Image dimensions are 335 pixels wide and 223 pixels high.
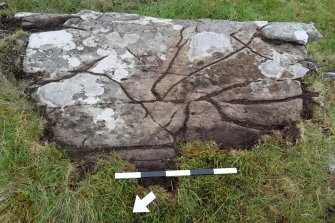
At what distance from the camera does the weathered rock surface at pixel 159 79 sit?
9.03 ft

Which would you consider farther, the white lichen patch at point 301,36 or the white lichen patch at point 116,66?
the white lichen patch at point 301,36

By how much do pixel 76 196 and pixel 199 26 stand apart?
1.94m

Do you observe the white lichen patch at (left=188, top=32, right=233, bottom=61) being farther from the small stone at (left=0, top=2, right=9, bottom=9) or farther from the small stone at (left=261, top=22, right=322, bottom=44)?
the small stone at (left=0, top=2, right=9, bottom=9)

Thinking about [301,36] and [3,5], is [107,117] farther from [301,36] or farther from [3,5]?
[3,5]

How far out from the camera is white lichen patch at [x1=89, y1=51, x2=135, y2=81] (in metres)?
3.11

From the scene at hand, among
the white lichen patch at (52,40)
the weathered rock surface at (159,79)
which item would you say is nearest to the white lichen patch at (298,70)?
the weathered rock surface at (159,79)

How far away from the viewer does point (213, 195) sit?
2.46 m

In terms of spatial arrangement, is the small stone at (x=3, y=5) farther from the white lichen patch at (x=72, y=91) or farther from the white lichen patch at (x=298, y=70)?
the white lichen patch at (x=298, y=70)

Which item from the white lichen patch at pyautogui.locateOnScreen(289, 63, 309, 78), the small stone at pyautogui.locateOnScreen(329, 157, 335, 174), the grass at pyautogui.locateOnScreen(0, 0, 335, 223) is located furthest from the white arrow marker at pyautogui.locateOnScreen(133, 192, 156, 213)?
the white lichen patch at pyautogui.locateOnScreen(289, 63, 309, 78)

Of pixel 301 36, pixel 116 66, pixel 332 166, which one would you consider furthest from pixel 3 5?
pixel 332 166

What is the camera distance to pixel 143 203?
241 centimetres

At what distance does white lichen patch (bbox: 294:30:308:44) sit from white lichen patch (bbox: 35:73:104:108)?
1734mm

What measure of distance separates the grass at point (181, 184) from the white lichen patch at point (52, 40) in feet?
1.61

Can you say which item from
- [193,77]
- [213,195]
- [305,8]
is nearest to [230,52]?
[193,77]
